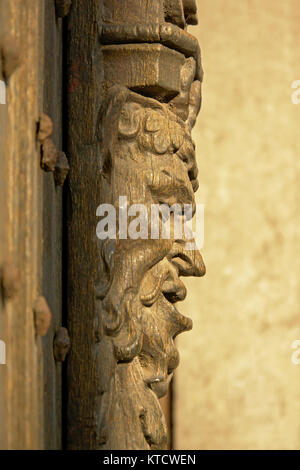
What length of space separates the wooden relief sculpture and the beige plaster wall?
42.1 inches

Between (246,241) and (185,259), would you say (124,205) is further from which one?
(246,241)

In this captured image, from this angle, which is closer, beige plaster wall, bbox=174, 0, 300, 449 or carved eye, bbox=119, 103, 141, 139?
carved eye, bbox=119, 103, 141, 139

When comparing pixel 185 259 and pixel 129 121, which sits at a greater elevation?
pixel 129 121

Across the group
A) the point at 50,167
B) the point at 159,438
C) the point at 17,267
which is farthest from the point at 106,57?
the point at 159,438

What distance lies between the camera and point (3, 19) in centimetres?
74

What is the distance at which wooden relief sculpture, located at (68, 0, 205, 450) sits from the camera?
2.98 ft

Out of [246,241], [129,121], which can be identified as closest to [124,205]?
[129,121]

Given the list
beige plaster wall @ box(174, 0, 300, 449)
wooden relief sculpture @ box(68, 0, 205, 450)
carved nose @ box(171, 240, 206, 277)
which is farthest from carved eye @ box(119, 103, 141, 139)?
beige plaster wall @ box(174, 0, 300, 449)

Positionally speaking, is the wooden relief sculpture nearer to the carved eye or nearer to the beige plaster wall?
the carved eye

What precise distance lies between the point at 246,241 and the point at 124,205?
1.15 metres

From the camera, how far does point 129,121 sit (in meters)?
0.95

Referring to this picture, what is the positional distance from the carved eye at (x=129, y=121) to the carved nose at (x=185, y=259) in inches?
5.1

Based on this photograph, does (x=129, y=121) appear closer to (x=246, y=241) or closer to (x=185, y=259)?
(x=185, y=259)

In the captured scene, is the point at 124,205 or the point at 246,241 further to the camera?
the point at 246,241
